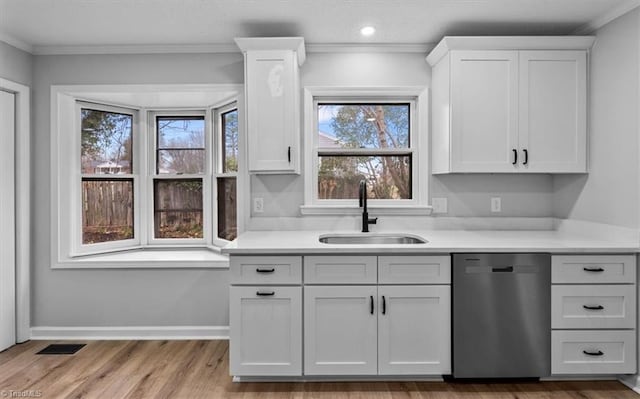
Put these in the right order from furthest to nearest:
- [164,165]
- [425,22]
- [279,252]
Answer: [164,165] → [425,22] → [279,252]

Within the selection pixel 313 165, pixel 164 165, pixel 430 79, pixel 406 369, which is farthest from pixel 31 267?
pixel 430 79

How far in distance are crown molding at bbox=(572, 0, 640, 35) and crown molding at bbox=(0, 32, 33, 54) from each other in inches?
158

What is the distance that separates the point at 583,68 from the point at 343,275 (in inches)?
84.4

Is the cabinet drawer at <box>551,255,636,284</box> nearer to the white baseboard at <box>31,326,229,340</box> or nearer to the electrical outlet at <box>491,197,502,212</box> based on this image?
the electrical outlet at <box>491,197,502,212</box>

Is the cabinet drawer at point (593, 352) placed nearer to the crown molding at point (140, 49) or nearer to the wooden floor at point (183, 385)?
the wooden floor at point (183, 385)

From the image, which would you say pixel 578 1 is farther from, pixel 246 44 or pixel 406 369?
pixel 406 369

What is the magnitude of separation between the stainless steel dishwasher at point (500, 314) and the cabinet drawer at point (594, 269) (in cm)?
7

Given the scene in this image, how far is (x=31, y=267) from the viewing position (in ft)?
10.1

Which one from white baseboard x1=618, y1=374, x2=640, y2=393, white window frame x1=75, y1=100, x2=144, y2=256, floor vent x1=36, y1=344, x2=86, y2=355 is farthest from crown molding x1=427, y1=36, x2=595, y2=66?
floor vent x1=36, y1=344, x2=86, y2=355

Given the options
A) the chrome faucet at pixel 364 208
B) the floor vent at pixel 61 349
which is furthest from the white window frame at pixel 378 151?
the floor vent at pixel 61 349

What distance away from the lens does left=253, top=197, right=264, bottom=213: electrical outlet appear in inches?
120

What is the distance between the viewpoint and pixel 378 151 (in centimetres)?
309

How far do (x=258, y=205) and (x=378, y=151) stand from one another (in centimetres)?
103

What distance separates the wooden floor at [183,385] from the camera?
2234 mm
